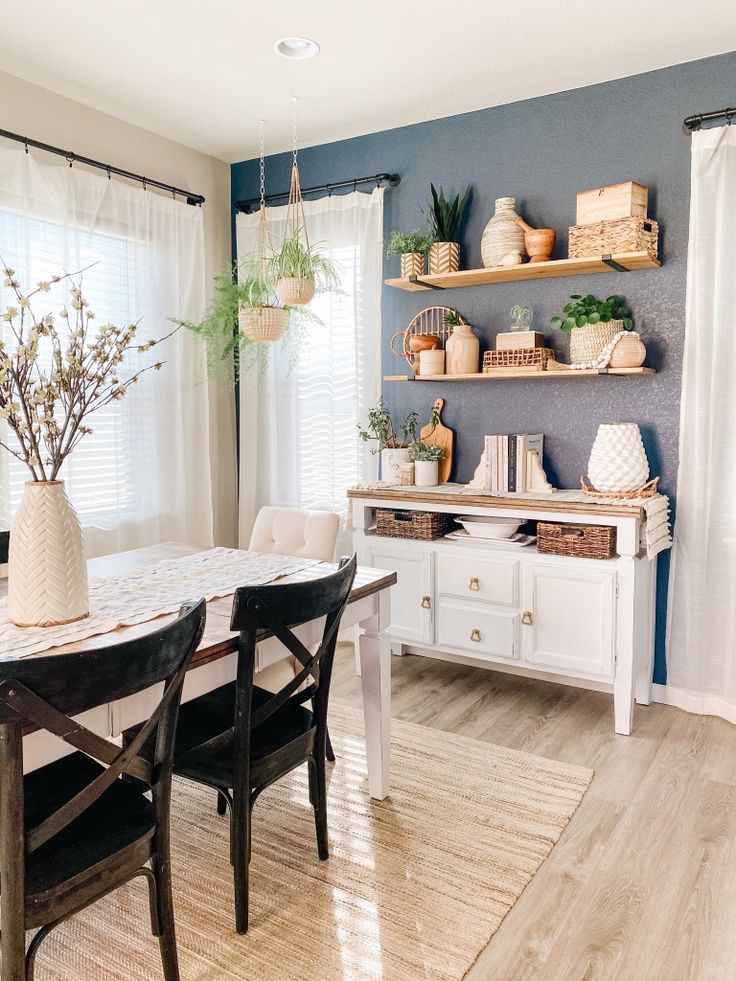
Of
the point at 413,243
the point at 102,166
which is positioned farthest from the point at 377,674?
the point at 102,166

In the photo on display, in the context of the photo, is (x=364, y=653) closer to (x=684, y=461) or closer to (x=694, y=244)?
(x=684, y=461)

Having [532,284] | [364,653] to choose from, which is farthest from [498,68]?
[364,653]

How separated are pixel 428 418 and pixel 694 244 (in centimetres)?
143

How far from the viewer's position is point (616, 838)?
86.7 inches

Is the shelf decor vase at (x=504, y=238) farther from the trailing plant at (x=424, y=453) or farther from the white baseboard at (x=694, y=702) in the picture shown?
the white baseboard at (x=694, y=702)

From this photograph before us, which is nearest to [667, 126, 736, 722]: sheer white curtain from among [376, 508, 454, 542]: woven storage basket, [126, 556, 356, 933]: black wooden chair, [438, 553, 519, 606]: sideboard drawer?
[438, 553, 519, 606]: sideboard drawer

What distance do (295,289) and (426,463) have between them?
3.54 feet

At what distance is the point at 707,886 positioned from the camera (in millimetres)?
1977

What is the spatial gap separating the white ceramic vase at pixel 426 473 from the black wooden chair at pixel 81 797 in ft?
7.24

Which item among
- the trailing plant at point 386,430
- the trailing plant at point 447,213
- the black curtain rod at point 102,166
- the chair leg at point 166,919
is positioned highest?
the black curtain rod at point 102,166

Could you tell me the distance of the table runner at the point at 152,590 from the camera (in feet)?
5.33

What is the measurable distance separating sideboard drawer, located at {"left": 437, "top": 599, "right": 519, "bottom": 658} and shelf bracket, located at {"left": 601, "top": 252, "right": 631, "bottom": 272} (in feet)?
4.90

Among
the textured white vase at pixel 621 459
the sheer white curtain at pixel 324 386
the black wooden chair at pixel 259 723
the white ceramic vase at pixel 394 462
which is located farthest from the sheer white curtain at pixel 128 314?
the textured white vase at pixel 621 459

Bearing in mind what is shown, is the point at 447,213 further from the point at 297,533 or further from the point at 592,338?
the point at 297,533
